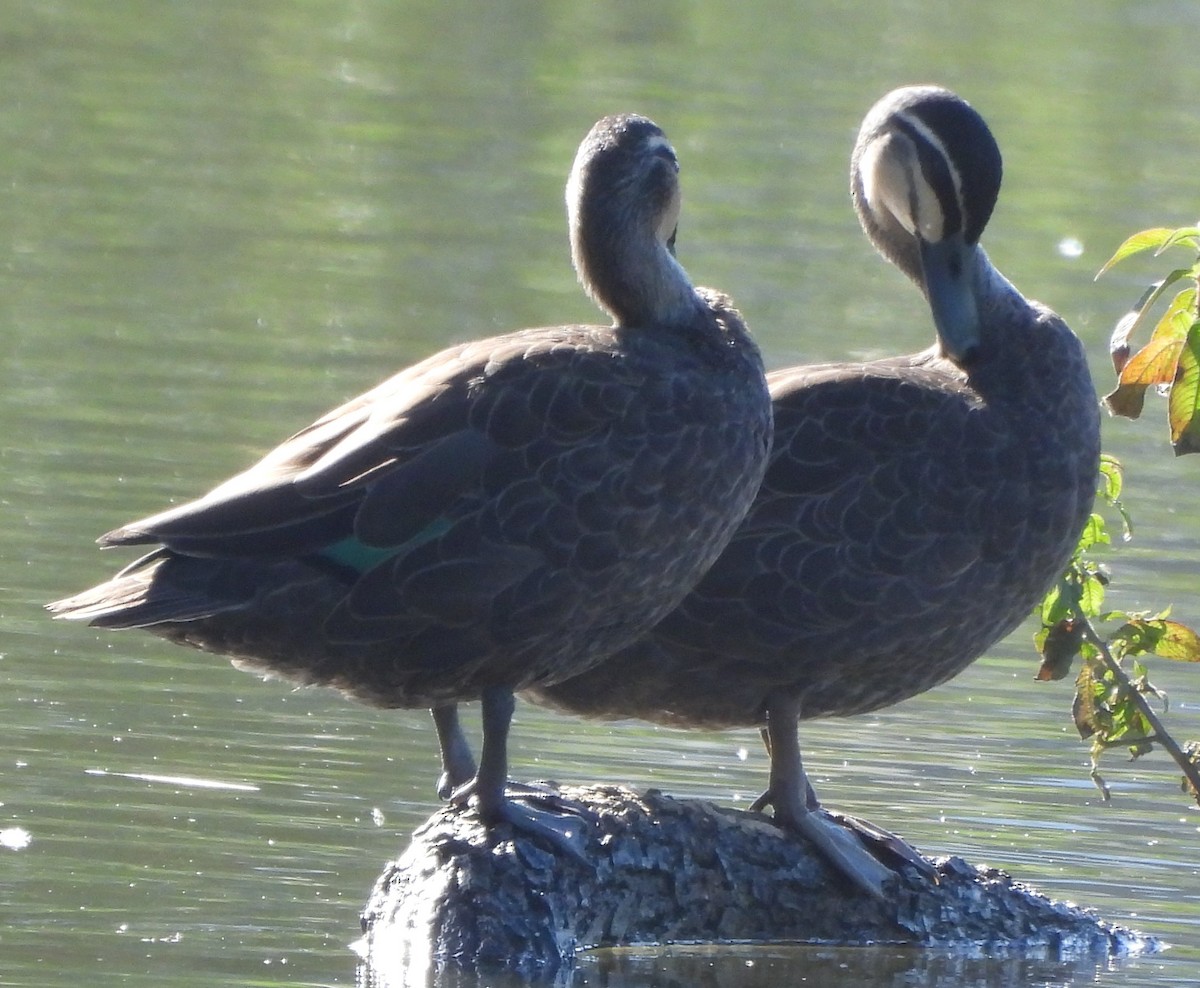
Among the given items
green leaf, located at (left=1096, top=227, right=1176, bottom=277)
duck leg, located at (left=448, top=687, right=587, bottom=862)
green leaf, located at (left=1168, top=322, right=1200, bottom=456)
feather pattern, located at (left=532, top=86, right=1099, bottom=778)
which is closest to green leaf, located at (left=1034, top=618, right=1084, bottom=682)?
feather pattern, located at (left=532, top=86, right=1099, bottom=778)

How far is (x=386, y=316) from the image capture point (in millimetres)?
15398

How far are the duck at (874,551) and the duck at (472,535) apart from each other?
20.3 inches

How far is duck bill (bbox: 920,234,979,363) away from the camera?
8.00m

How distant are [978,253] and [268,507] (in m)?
2.52

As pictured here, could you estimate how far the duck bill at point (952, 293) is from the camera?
315 inches

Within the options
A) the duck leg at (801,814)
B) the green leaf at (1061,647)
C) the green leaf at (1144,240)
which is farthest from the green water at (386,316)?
the green leaf at (1144,240)

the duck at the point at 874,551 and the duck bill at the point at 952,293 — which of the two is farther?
the duck bill at the point at 952,293

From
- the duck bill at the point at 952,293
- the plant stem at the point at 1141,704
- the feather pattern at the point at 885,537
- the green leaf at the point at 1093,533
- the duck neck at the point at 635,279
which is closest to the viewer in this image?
the duck neck at the point at 635,279

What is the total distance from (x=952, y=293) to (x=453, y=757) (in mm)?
1996

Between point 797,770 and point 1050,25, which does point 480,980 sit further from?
point 1050,25

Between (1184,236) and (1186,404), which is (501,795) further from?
(1184,236)

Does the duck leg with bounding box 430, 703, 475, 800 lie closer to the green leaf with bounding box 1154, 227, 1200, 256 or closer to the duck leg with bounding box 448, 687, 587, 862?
the duck leg with bounding box 448, 687, 587, 862

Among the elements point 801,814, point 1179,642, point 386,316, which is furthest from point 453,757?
point 386,316

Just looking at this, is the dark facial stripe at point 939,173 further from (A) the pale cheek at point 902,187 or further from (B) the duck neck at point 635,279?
(B) the duck neck at point 635,279
